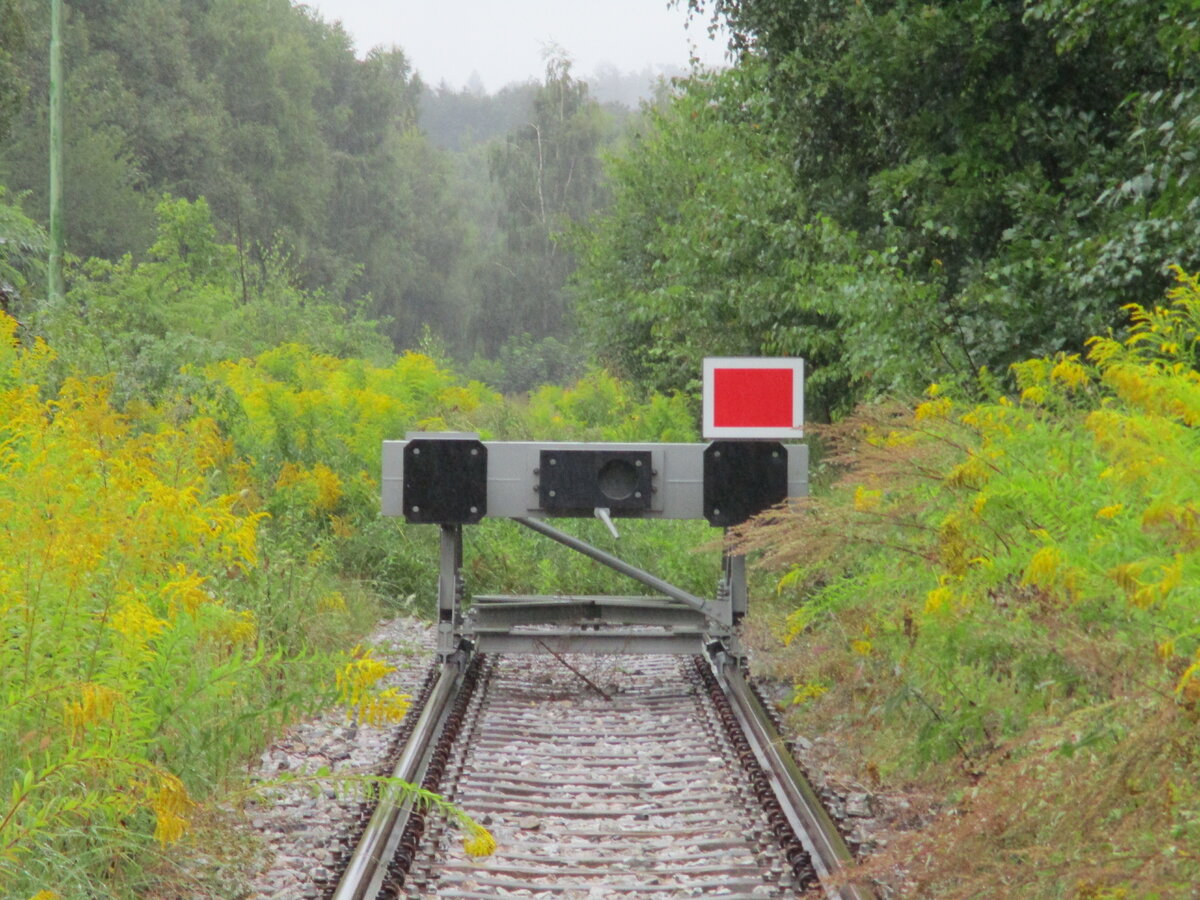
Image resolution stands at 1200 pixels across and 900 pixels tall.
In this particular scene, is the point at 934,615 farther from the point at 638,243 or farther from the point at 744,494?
the point at 638,243

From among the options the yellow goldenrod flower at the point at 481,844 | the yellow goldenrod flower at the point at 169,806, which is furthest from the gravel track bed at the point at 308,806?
the yellow goldenrod flower at the point at 169,806

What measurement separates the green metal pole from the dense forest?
2.79ft

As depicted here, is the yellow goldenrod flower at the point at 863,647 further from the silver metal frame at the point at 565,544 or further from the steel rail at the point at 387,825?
the steel rail at the point at 387,825

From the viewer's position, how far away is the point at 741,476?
7145 millimetres

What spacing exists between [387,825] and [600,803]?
1.06m

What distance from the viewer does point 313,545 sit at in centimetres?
1043

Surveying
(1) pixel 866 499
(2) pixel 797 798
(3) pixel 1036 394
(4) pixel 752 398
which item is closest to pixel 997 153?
(4) pixel 752 398

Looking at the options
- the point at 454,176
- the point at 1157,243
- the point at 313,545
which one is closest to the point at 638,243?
the point at 313,545

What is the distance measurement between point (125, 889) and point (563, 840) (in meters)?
1.52

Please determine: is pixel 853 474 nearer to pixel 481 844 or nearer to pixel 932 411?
pixel 932 411

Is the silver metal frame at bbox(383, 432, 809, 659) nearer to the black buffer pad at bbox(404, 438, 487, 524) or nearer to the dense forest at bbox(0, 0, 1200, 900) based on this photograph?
the black buffer pad at bbox(404, 438, 487, 524)

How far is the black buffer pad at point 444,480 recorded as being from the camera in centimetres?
724

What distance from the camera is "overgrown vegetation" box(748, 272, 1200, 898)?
114 inches

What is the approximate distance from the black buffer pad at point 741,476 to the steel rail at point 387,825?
1890 mm
